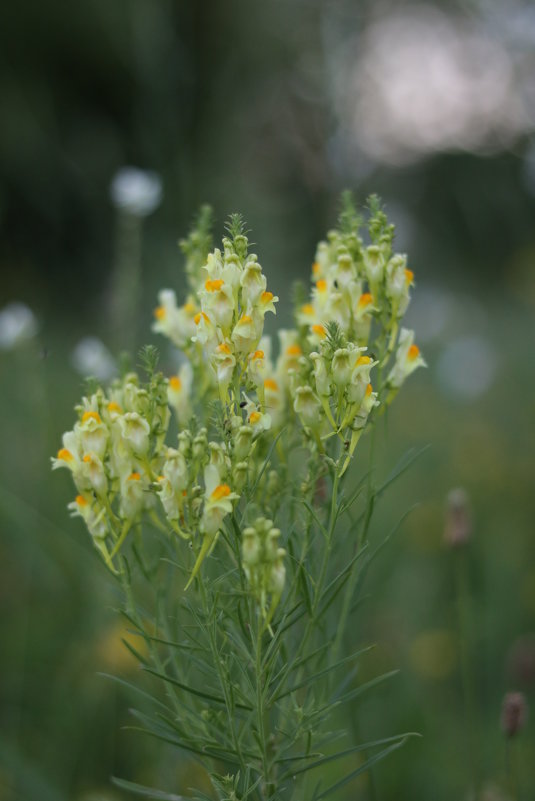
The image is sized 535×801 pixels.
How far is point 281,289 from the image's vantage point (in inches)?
186

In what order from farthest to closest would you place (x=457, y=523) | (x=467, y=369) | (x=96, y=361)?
(x=467, y=369) < (x=96, y=361) < (x=457, y=523)

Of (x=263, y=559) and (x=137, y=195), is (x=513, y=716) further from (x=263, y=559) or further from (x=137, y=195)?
(x=137, y=195)

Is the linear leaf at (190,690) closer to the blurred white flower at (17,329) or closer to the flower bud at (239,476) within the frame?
the flower bud at (239,476)

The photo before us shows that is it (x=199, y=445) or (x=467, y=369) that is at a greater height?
(x=467, y=369)

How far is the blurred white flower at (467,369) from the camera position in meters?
4.01

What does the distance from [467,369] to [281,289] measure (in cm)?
121

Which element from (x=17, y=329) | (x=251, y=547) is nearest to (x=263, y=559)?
(x=251, y=547)

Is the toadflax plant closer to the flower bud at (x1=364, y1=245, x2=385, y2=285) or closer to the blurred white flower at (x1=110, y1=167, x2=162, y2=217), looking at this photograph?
the flower bud at (x1=364, y1=245, x2=385, y2=285)

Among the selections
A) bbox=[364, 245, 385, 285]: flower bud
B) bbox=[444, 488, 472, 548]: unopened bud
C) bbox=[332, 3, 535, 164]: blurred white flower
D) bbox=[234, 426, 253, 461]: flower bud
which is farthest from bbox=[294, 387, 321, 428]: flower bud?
bbox=[332, 3, 535, 164]: blurred white flower

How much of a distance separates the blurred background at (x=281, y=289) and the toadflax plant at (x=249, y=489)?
0.68ft

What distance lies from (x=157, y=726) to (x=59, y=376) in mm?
3832

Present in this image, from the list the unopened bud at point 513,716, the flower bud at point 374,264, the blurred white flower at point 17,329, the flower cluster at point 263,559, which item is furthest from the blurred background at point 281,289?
the flower cluster at point 263,559

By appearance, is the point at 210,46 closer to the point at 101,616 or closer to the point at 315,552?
the point at 101,616

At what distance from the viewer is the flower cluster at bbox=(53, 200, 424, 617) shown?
94cm
